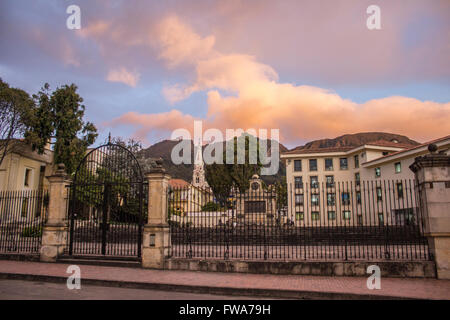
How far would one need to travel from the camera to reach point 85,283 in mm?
9055

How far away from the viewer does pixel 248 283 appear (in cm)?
846

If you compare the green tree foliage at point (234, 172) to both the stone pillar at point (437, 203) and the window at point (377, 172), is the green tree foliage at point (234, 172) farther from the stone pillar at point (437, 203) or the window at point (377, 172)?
the stone pillar at point (437, 203)

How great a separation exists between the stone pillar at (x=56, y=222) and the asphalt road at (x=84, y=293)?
387 cm

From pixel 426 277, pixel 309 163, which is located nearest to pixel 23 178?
pixel 426 277

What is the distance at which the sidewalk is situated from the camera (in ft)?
24.5

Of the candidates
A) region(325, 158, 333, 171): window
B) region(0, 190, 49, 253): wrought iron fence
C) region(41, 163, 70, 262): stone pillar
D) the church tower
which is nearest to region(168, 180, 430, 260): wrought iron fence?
region(41, 163, 70, 262): stone pillar

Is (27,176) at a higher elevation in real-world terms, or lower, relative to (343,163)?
lower

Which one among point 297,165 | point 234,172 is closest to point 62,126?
point 234,172

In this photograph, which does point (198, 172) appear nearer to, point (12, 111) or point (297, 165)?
point (297, 165)

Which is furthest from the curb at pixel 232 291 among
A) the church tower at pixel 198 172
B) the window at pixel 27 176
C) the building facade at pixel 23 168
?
the church tower at pixel 198 172

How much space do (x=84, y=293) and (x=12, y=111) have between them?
93.8ft

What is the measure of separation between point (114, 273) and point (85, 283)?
106cm

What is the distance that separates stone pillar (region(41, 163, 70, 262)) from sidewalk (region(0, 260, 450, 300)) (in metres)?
1.64
